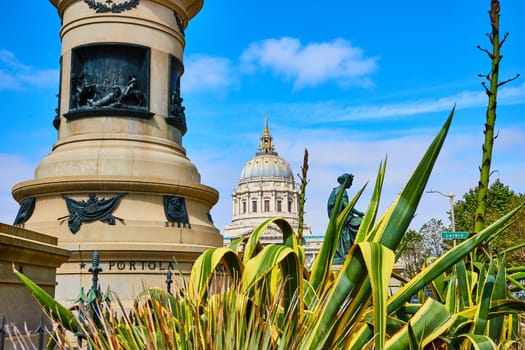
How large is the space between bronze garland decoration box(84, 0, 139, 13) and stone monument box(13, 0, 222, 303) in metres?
0.02

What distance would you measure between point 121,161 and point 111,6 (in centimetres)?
364

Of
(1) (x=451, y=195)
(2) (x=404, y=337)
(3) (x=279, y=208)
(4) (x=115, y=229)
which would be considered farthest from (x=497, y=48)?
(3) (x=279, y=208)

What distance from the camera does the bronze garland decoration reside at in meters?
14.3

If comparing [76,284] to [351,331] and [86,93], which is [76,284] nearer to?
[86,93]

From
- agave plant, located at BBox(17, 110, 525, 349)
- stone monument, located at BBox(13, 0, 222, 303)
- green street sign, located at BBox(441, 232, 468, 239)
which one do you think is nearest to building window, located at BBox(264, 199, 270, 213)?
stone monument, located at BBox(13, 0, 222, 303)

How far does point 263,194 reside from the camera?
137500 mm

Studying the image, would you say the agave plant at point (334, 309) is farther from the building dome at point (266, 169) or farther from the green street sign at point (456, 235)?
the building dome at point (266, 169)

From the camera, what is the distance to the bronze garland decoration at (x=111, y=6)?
14.3 metres

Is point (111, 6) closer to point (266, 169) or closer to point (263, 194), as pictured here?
point (263, 194)

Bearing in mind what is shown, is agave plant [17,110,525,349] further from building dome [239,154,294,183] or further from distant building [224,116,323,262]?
building dome [239,154,294,183]

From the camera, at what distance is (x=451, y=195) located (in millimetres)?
31906

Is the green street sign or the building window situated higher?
the building window

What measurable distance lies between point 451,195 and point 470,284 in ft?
91.7

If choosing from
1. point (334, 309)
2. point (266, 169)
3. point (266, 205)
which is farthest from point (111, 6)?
point (266, 169)
